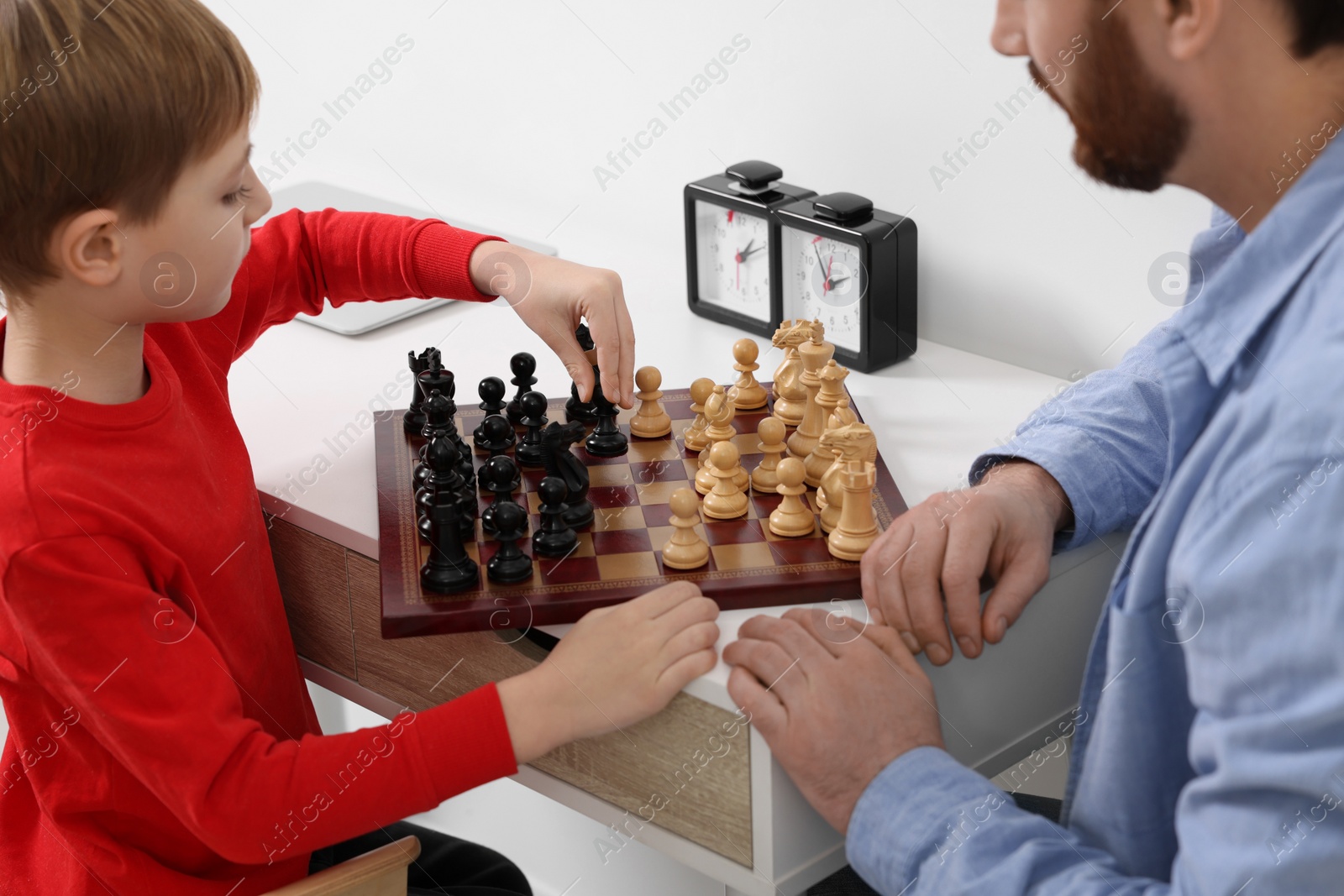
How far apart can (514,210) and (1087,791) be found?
1680 mm

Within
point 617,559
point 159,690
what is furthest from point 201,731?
point 617,559

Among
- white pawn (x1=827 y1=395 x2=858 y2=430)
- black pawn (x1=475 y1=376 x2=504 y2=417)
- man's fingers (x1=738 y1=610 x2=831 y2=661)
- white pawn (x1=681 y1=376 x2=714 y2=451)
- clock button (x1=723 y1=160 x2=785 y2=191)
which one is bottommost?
black pawn (x1=475 y1=376 x2=504 y2=417)

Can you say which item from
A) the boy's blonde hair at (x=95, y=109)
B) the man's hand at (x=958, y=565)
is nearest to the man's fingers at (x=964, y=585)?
the man's hand at (x=958, y=565)

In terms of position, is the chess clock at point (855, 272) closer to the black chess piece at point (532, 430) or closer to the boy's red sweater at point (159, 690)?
the black chess piece at point (532, 430)

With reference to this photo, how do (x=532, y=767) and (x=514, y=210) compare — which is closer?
(x=532, y=767)

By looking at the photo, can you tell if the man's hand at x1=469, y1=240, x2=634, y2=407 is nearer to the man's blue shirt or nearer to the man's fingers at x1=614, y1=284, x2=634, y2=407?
the man's fingers at x1=614, y1=284, x2=634, y2=407

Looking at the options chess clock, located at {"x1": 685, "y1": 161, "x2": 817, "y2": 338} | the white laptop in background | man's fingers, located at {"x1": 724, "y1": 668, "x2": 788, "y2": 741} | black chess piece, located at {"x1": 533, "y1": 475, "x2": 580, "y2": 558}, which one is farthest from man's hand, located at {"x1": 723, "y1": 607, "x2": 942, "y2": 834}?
the white laptop in background

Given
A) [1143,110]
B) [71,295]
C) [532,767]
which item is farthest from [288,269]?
[1143,110]

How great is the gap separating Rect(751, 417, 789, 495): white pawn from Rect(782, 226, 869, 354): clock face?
36 centimetres

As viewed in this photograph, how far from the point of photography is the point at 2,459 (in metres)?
1.04

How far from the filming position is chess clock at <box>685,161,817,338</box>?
172 centimetres

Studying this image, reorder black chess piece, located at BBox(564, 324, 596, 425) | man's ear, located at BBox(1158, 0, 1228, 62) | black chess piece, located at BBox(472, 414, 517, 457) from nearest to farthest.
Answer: man's ear, located at BBox(1158, 0, 1228, 62), black chess piece, located at BBox(472, 414, 517, 457), black chess piece, located at BBox(564, 324, 596, 425)

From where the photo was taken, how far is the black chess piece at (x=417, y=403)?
1438 millimetres

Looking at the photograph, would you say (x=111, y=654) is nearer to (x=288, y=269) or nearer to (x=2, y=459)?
(x=2, y=459)
